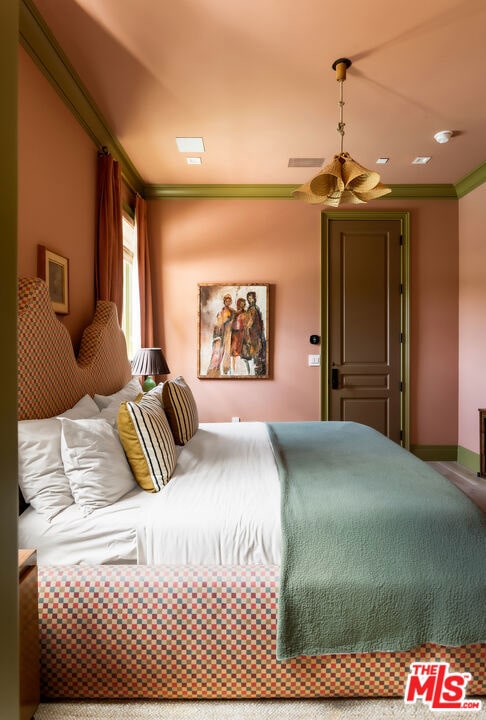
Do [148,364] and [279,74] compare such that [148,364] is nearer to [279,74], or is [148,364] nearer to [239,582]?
[279,74]

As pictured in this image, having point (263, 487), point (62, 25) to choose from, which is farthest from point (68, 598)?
point (62, 25)

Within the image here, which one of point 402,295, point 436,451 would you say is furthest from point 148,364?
point 436,451

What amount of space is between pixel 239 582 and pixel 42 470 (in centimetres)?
89

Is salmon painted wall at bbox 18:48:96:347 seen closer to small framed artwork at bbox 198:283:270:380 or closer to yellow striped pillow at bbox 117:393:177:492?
yellow striped pillow at bbox 117:393:177:492

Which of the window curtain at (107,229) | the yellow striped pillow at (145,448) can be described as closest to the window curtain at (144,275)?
the window curtain at (107,229)

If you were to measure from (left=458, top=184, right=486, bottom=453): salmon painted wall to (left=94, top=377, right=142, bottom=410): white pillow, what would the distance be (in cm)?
334

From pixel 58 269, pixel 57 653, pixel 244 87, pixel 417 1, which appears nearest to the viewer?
pixel 57 653

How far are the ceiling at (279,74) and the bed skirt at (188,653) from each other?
2.66m

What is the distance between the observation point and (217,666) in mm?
1487

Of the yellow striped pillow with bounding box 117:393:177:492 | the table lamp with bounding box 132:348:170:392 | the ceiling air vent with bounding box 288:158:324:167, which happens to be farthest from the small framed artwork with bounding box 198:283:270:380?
the yellow striped pillow with bounding box 117:393:177:492

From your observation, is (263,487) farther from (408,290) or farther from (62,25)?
(408,290)

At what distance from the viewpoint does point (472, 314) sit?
438cm

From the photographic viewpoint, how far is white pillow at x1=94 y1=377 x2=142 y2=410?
2.62 m

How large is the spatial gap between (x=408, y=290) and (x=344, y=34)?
9.16ft
